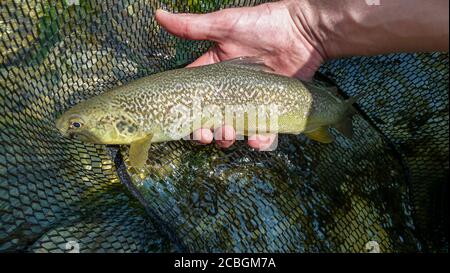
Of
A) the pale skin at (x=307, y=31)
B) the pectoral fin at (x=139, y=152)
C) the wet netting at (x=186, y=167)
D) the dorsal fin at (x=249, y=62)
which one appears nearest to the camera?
the wet netting at (x=186, y=167)

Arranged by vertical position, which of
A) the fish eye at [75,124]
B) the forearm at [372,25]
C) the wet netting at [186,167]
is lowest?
the wet netting at [186,167]

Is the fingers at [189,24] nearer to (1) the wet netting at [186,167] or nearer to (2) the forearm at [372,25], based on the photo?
(1) the wet netting at [186,167]

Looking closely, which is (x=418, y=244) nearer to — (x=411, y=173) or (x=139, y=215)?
(x=411, y=173)

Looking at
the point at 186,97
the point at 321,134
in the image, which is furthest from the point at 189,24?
the point at 321,134

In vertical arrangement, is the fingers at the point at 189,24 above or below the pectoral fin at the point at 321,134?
above

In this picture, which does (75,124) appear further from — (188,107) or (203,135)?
(203,135)

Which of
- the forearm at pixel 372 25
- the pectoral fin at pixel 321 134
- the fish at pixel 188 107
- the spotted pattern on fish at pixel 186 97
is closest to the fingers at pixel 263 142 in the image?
the fish at pixel 188 107
